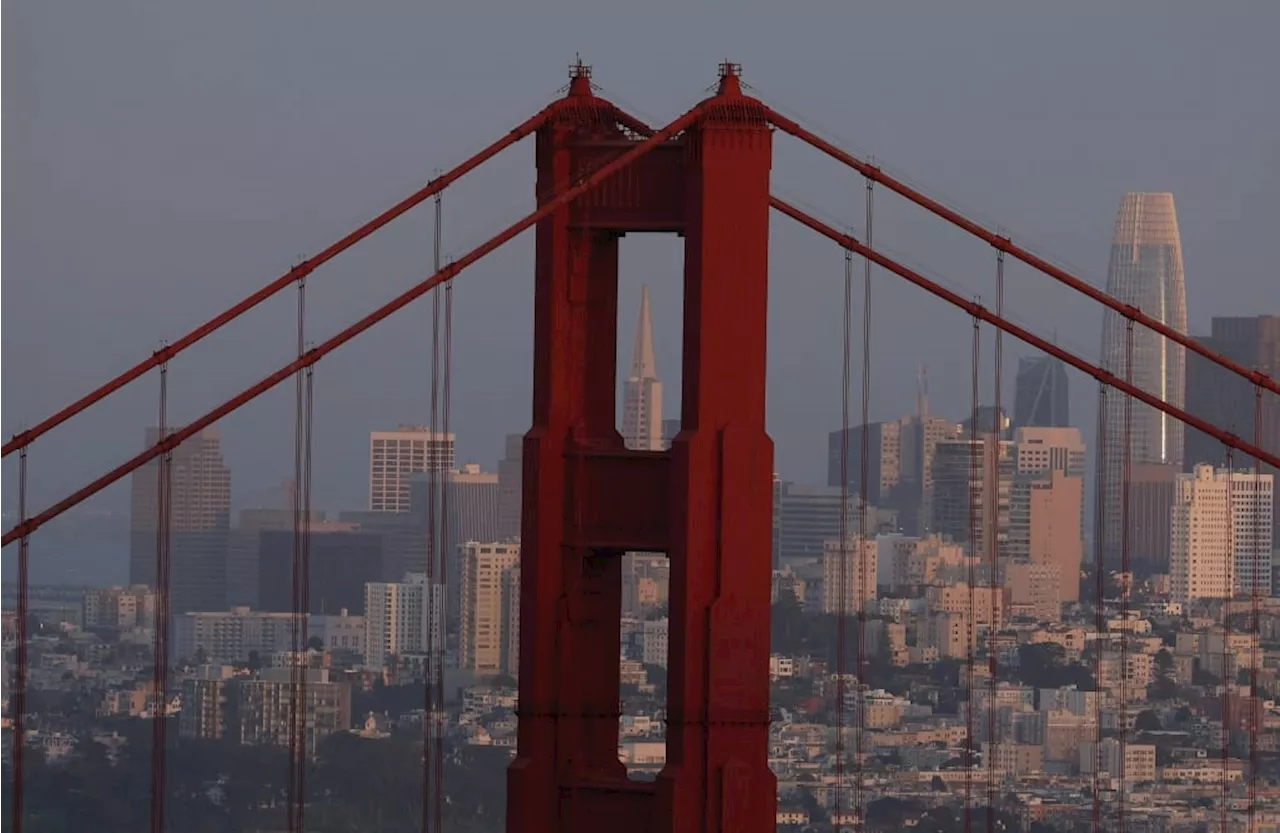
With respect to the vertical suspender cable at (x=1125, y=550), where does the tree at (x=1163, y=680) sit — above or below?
below

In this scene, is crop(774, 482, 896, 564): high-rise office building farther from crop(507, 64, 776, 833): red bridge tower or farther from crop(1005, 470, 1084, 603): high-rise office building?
crop(507, 64, 776, 833): red bridge tower

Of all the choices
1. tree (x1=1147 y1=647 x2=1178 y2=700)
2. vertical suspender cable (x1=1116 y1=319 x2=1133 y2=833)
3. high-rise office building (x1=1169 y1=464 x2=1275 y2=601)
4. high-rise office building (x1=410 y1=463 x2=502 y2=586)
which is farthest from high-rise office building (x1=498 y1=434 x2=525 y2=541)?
vertical suspender cable (x1=1116 y1=319 x2=1133 y2=833)

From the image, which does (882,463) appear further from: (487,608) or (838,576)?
(487,608)

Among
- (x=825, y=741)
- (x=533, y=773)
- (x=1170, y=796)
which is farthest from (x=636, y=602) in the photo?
(x=533, y=773)

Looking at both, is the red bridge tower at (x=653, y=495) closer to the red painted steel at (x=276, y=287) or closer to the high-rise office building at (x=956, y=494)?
the red painted steel at (x=276, y=287)

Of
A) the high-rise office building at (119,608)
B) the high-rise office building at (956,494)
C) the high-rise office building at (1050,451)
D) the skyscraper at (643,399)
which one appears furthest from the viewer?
the high-rise office building at (1050,451)

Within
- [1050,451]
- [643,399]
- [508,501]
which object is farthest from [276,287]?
[1050,451]

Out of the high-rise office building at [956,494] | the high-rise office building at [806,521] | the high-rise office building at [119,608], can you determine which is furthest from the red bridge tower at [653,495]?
the high-rise office building at [956,494]
